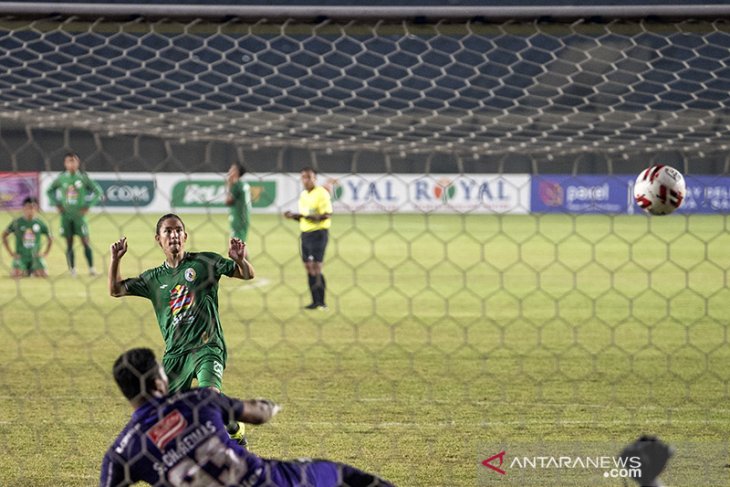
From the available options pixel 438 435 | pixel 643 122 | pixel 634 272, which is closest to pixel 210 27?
pixel 438 435

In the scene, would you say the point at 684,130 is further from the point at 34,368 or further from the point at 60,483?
the point at 34,368

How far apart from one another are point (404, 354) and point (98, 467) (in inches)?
156

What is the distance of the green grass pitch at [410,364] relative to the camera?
5.95 metres

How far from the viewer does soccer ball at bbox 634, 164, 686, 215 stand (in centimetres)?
504

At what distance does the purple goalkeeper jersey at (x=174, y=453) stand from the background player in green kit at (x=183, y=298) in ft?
5.51

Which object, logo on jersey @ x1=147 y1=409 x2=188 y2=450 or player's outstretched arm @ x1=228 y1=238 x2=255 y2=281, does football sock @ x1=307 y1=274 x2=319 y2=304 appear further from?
logo on jersey @ x1=147 y1=409 x2=188 y2=450

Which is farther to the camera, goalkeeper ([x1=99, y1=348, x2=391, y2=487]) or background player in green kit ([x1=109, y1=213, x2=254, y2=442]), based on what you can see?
background player in green kit ([x1=109, y1=213, x2=254, y2=442])

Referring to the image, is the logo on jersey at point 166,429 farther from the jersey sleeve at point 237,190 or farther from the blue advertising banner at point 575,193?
the blue advertising banner at point 575,193

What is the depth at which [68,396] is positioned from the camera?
7.18 metres

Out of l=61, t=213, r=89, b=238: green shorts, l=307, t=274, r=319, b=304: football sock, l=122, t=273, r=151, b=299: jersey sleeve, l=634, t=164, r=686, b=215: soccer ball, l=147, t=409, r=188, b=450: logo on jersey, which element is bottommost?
l=307, t=274, r=319, b=304: football sock

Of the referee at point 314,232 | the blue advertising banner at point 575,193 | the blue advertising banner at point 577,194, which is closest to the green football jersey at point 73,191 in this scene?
the referee at point 314,232

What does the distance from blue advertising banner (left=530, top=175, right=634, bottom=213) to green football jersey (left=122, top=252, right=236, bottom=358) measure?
20.3 m

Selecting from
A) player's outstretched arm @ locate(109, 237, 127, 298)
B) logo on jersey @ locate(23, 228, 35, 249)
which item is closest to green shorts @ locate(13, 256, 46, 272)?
logo on jersey @ locate(23, 228, 35, 249)

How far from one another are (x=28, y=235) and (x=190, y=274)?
32.8 feet
